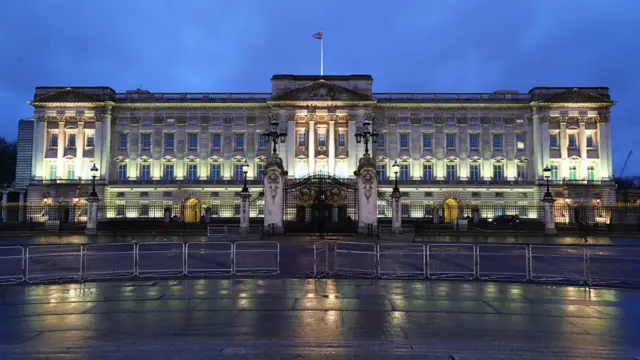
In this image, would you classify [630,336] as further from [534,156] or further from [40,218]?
[40,218]

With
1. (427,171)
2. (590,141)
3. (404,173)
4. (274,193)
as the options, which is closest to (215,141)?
(404,173)

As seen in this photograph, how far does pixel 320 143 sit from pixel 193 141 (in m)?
17.1

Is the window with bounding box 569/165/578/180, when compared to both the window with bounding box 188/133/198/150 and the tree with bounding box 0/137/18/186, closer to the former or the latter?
the window with bounding box 188/133/198/150

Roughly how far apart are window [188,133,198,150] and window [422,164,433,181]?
99.8 feet

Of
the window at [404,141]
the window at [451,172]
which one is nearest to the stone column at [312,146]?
the window at [404,141]

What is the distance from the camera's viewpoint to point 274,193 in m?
27.7

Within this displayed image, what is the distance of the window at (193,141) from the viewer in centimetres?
5844

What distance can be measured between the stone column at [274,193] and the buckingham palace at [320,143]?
1100 inches

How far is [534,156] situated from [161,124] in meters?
49.7

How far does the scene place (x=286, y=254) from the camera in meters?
18.2

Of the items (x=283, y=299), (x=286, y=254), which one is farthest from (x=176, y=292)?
(x=286, y=254)

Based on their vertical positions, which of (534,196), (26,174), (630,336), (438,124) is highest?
(438,124)

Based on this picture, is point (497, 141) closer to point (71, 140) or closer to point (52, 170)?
point (71, 140)

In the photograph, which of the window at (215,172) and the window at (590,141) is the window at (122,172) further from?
the window at (590,141)
